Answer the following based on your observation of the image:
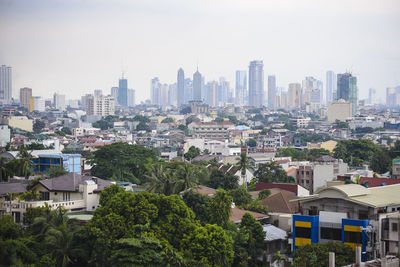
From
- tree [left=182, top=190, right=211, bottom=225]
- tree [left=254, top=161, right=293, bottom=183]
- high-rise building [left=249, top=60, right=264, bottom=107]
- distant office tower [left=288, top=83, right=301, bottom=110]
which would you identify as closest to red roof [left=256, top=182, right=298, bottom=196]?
tree [left=254, top=161, right=293, bottom=183]

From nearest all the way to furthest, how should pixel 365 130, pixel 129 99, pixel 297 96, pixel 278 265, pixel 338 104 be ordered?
pixel 278 265
pixel 365 130
pixel 338 104
pixel 297 96
pixel 129 99

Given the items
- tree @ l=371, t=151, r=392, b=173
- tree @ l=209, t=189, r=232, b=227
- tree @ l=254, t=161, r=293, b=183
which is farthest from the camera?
tree @ l=371, t=151, r=392, b=173

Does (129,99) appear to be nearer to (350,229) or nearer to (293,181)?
(293,181)

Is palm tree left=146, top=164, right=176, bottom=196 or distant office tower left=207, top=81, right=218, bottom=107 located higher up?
distant office tower left=207, top=81, right=218, bottom=107

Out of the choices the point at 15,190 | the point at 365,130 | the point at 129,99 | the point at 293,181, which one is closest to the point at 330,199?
the point at 15,190

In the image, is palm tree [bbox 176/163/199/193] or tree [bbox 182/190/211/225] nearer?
tree [bbox 182/190/211/225]

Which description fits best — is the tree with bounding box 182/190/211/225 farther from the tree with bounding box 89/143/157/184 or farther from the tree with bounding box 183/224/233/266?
the tree with bounding box 89/143/157/184
